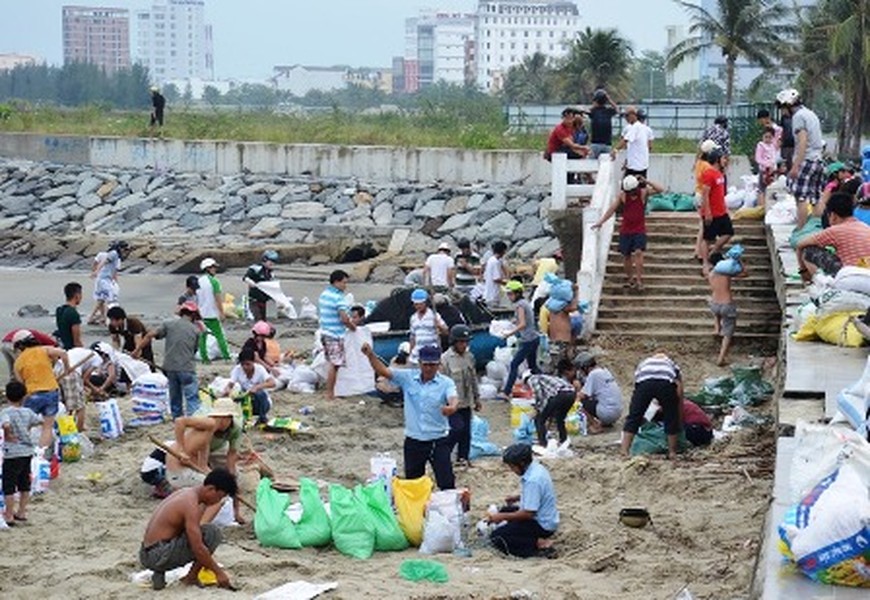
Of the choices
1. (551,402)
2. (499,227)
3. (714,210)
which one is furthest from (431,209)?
(551,402)

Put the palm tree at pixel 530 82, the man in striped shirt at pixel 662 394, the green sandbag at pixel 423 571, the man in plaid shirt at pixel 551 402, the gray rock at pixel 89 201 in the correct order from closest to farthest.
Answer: the green sandbag at pixel 423 571 < the man in striped shirt at pixel 662 394 < the man in plaid shirt at pixel 551 402 < the gray rock at pixel 89 201 < the palm tree at pixel 530 82

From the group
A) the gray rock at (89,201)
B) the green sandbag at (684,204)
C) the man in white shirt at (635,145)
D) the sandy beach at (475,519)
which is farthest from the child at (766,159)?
the gray rock at (89,201)

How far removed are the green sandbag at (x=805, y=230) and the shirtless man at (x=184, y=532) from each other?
9141 mm

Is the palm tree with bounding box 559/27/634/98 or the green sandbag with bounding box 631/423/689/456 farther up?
the palm tree with bounding box 559/27/634/98

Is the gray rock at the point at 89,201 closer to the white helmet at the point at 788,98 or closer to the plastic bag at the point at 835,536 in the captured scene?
the white helmet at the point at 788,98

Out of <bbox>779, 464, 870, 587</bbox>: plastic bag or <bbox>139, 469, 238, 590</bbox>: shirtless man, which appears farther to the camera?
<bbox>139, 469, 238, 590</bbox>: shirtless man

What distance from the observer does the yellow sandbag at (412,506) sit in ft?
37.2

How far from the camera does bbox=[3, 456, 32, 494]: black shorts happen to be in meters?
11.8

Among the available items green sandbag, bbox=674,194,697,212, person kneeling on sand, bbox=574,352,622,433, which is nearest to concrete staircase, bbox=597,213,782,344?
green sandbag, bbox=674,194,697,212

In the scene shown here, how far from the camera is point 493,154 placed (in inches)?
1544

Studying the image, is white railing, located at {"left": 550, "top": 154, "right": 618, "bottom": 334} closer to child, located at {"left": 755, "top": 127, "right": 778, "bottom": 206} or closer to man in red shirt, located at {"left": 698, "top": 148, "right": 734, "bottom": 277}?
man in red shirt, located at {"left": 698, "top": 148, "right": 734, "bottom": 277}

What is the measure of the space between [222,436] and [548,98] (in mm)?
60667

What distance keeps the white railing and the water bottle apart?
10.5 ft

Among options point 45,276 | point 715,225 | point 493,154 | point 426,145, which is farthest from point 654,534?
point 426,145
